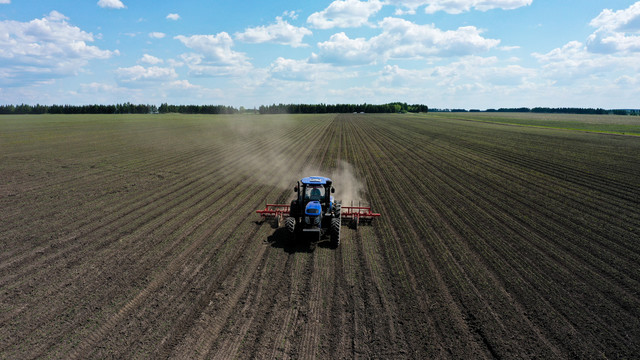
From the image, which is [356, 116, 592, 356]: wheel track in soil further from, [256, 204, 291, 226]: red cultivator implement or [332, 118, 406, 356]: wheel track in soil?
[256, 204, 291, 226]: red cultivator implement

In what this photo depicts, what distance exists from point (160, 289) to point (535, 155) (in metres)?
33.3

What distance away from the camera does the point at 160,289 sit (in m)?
8.44

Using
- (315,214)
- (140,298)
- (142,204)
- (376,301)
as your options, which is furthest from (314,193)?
(142,204)

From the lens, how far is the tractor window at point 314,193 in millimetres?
11523

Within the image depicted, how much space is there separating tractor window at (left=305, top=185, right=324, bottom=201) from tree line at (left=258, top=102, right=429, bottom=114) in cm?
15307

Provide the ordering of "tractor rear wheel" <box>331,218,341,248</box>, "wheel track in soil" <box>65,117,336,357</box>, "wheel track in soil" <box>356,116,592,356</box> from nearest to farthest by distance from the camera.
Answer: "wheel track in soil" <box>65,117,336,357</box> < "wheel track in soil" <box>356,116,592,356</box> < "tractor rear wheel" <box>331,218,341,248</box>

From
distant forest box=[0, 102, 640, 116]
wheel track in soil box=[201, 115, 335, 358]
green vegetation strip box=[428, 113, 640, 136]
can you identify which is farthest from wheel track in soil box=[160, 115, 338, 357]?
distant forest box=[0, 102, 640, 116]

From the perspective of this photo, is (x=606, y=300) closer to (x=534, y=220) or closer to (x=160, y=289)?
(x=534, y=220)

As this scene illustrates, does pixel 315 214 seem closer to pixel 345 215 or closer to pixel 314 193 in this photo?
pixel 314 193

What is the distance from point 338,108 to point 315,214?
17074cm

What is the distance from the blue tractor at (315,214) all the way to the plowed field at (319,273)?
59cm

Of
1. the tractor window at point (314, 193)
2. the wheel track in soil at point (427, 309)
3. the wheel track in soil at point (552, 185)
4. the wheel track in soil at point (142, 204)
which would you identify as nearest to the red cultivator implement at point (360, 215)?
the wheel track in soil at point (427, 309)

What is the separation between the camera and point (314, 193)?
11.6m

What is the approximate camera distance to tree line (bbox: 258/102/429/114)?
169 metres
